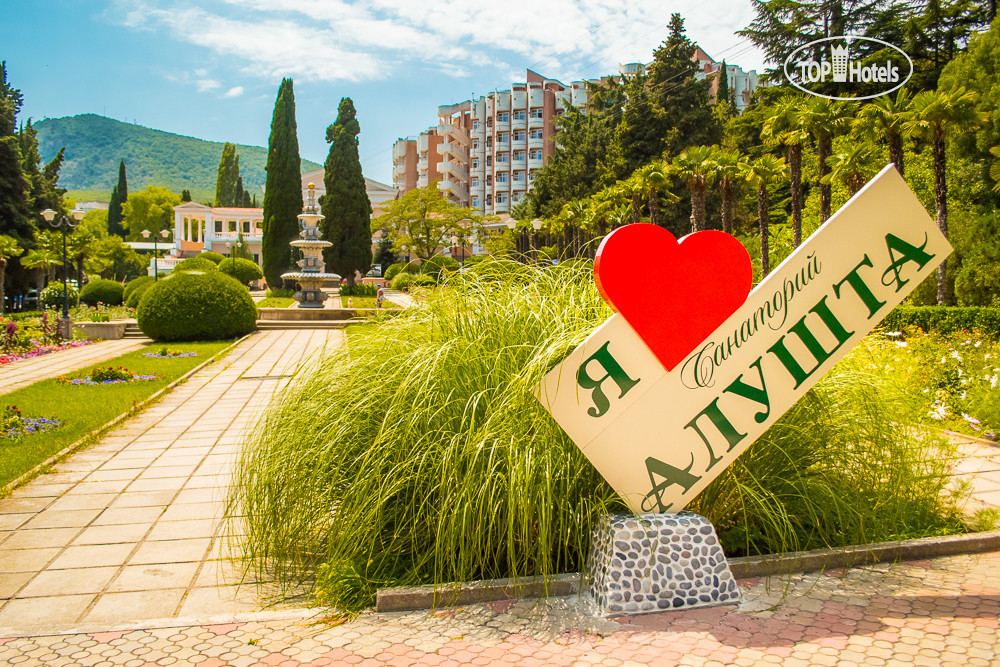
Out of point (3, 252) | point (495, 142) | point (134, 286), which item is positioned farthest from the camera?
point (495, 142)

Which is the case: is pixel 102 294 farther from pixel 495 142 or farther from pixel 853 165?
pixel 495 142

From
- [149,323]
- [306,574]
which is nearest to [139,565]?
[306,574]

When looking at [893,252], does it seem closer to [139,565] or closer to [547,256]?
[547,256]

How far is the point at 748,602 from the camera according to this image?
10.8ft

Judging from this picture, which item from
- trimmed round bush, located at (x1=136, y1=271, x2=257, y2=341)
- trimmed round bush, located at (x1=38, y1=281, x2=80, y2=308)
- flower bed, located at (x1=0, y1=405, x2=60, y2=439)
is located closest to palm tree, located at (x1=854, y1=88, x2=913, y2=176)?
trimmed round bush, located at (x1=136, y1=271, x2=257, y2=341)

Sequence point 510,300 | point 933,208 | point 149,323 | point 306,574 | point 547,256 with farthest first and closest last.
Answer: point 933,208 < point 149,323 < point 547,256 < point 510,300 < point 306,574

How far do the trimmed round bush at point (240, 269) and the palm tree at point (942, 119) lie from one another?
110ft

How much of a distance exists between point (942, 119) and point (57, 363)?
785 inches

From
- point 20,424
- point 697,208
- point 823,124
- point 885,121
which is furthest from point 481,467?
point 697,208

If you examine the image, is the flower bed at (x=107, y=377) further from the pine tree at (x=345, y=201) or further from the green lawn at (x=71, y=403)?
the pine tree at (x=345, y=201)

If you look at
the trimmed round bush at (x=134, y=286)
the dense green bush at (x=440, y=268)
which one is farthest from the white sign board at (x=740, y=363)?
the trimmed round bush at (x=134, y=286)

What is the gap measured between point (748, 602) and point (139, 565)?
3264mm

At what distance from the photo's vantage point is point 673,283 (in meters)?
3.44

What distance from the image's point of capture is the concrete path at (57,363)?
12312 mm
